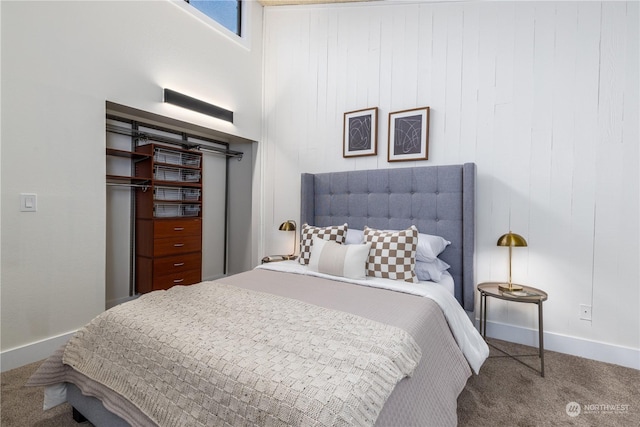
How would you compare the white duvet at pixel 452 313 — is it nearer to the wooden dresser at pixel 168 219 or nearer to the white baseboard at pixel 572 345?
the white baseboard at pixel 572 345

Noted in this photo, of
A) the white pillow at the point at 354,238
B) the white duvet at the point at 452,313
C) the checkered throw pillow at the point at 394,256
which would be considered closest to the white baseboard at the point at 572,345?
the white duvet at the point at 452,313

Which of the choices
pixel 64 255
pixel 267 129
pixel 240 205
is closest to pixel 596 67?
pixel 267 129

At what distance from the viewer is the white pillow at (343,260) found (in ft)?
7.07

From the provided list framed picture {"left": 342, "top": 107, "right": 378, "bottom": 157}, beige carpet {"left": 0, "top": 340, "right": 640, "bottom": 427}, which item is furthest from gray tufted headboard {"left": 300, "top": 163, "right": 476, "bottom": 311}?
beige carpet {"left": 0, "top": 340, "right": 640, "bottom": 427}

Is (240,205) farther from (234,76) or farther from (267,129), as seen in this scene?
(234,76)

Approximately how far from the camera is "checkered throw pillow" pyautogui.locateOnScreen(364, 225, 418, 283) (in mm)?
2137

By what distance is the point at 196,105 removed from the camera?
2936mm

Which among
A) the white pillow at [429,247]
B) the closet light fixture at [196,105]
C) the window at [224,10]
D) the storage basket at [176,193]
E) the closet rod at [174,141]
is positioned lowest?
the white pillow at [429,247]

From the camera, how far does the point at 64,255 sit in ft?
7.21

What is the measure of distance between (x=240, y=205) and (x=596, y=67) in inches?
146

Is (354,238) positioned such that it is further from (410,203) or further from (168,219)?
(168,219)

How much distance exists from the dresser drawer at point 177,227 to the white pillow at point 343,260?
5.23 feet

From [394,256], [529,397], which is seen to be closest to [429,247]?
[394,256]

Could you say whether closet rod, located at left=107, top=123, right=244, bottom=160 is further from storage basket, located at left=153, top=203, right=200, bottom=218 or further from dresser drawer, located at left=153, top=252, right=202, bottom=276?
dresser drawer, located at left=153, top=252, right=202, bottom=276
